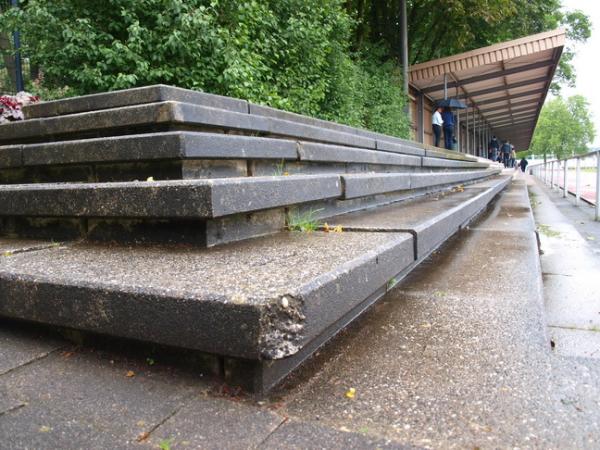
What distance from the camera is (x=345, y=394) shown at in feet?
4.25

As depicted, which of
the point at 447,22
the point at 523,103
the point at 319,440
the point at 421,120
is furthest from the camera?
the point at 523,103

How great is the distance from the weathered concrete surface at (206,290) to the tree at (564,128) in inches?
3532

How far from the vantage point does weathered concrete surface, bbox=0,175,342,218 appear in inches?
73.4

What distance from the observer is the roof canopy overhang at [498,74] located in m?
13.9

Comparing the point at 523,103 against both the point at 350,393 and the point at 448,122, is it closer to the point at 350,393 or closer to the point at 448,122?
the point at 448,122

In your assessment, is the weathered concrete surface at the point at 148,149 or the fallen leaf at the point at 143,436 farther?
the weathered concrete surface at the point at 148,149

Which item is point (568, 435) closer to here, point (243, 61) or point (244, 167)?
point (244, 167)

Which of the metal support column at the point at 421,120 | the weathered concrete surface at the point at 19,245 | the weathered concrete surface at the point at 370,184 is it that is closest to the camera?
the weathered concrete surface at the point at 19,245

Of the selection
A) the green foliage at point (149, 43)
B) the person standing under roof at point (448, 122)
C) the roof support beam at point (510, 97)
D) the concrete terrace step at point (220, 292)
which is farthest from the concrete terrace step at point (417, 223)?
the roof support beam at point (510, 97)

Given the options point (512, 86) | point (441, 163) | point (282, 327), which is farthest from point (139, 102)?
point (512, 86)

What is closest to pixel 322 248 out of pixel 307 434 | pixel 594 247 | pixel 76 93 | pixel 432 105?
pixel 307 434

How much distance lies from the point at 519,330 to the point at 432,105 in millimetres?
20467

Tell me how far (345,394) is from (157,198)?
1.11m

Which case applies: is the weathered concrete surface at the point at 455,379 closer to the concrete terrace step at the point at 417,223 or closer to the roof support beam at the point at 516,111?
the concrete terrace step at the point at 417,223
